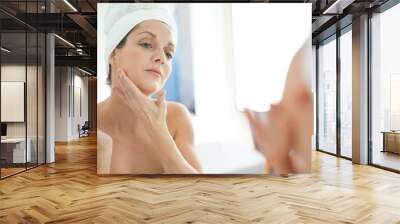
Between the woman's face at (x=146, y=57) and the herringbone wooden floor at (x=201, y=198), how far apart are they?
1619 mm

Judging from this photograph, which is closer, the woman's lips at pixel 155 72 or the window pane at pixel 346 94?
the woman's lips at pixel 155 72

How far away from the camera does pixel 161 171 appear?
628cm

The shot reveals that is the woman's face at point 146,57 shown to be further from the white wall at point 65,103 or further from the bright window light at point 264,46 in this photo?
the white wall at point 65,103

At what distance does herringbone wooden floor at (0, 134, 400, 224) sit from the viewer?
3.94 m

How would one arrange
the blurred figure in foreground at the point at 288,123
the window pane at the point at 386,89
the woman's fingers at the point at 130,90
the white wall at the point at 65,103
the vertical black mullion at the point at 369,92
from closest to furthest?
the woman's fingers at the point at 130,90
the blurred figure in foreground at the point at 288,123
the window pane at the point at 386,89
the vertical black mullion at the point at 369,92
the white wall at the point at 65,103

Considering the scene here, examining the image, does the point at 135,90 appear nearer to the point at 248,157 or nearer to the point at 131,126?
the point at 131,126

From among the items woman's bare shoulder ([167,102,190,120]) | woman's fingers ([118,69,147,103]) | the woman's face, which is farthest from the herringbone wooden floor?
the woman's face

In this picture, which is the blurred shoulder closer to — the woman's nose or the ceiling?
the woman's nose

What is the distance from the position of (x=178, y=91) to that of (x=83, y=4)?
3.81 metres

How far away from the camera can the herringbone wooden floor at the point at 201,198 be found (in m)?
3.94

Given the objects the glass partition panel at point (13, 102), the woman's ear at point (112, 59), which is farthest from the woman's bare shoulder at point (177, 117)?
the glass partition panel at point (13, 102)

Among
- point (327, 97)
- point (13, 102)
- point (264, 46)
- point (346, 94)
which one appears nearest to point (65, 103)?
point (13, 102)

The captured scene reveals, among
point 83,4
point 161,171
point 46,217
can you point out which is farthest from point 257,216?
point 83,4

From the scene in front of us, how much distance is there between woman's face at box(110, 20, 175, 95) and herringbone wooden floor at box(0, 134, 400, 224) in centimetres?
162
